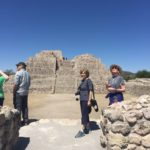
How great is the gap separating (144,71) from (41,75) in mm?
35730

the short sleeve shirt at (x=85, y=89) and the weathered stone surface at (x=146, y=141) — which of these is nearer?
the weathered stone surface at (x=146, y=141)

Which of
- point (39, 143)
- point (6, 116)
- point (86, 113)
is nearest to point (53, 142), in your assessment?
point (39, 143)

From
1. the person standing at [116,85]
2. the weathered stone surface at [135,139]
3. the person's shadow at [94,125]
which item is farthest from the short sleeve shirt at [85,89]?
the weathered stone surface at [135,139]

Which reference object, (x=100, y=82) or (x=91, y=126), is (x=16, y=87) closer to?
(x=91, y=126)

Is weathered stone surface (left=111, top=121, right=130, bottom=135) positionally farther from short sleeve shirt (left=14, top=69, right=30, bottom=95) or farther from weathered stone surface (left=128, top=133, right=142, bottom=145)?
short sleeve shirt (left=14, top=69, right=30, bottom=95)

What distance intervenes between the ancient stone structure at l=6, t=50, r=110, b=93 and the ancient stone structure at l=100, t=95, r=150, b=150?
22.3 metres

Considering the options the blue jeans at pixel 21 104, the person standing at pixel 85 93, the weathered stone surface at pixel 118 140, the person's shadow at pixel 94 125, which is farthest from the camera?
the blue jeans at pixel 21 104

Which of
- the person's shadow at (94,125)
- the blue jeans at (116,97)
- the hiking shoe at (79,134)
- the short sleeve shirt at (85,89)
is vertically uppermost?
the short sleeve shirt at (85,89)

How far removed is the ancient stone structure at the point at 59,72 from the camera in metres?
28.9

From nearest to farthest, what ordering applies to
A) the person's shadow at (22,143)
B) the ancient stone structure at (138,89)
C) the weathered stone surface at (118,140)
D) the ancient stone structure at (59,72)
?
the weathered stone surface at (118,140) < the person's shadow at (22,143) < the ancient stone structure at (138,89) < the ancient stone structure at (59,72)

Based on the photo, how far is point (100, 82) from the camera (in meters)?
30.0

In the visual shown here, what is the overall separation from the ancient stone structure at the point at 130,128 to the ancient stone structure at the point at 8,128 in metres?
2.12

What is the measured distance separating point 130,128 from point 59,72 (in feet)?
87.1

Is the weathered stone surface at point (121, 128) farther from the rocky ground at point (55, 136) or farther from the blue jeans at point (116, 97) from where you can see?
the blue jeans at point (116, 97)
